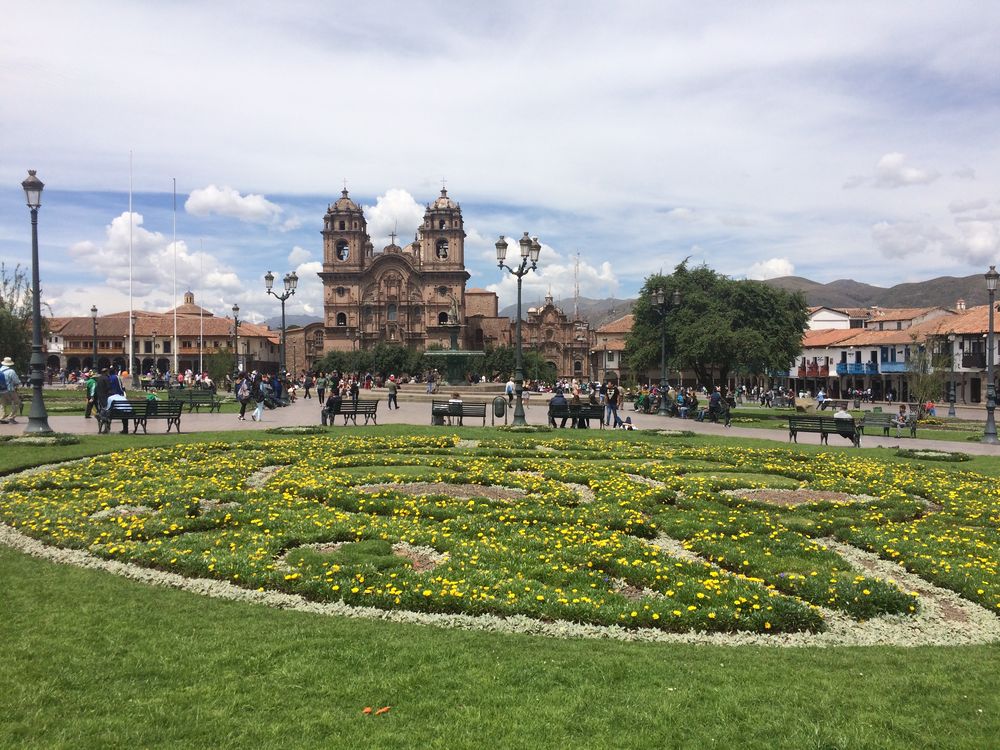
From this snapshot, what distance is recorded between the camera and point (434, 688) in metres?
5.35

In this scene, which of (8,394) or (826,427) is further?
(8,394)

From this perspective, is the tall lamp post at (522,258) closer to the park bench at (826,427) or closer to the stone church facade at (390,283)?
the park bench at (826,427)

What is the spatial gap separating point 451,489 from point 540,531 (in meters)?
3.64

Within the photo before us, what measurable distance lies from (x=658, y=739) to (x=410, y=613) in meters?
3.00

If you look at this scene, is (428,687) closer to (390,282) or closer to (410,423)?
(410,423)

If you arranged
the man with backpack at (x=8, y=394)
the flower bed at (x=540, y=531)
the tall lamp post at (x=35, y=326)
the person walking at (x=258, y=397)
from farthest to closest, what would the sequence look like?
1. the person walking at (x=258, y=397)
2. the man with backpack at (x=8, y=394)
3. the tall lamp post at (x=35, y=326)
4. the flower bed at (x=540, y=531)

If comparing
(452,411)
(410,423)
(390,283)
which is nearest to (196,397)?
(410,423)

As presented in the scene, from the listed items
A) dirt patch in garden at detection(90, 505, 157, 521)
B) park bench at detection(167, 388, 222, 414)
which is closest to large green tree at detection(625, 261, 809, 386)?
park bench at detection(167, 388, 222, 414)

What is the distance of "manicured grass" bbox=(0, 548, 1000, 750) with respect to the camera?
15.4 ft

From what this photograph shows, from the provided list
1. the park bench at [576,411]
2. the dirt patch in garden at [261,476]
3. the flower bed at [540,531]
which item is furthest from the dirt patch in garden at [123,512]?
the park bench at [576,411]

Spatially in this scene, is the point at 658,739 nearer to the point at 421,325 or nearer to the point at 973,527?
the point at 973,527

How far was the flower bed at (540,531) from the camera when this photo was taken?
7406mm

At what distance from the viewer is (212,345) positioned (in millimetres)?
116438

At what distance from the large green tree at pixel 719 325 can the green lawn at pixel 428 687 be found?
116ft
